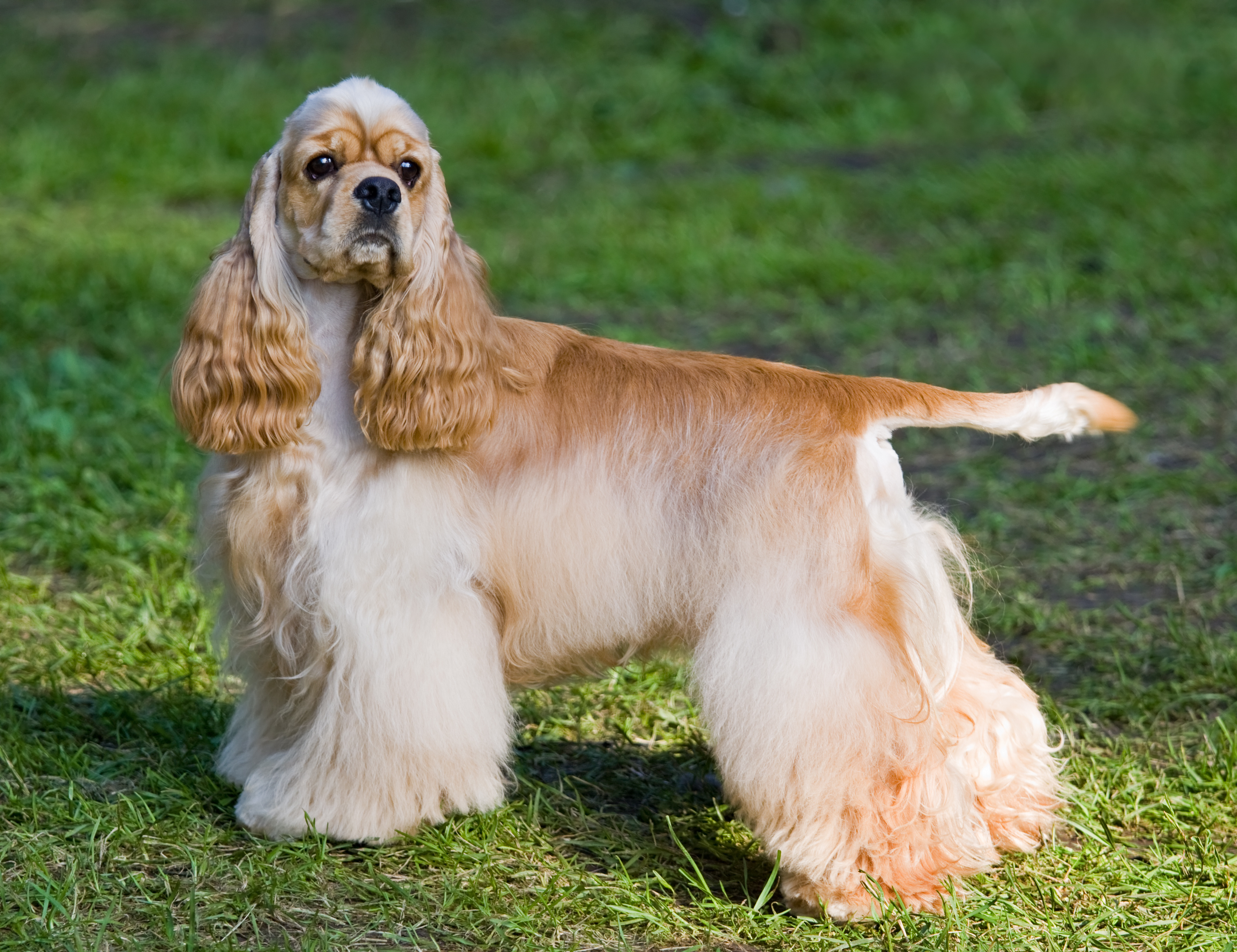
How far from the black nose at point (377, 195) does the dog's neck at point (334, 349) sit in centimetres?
24

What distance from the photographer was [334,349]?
124 inches

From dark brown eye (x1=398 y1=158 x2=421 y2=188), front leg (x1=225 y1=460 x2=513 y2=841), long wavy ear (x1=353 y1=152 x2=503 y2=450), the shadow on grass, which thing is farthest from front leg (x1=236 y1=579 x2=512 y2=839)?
A: dark brown eye (x1=398 y1=158 x2=421 y2=188)

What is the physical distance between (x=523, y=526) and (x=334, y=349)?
1.94 ft

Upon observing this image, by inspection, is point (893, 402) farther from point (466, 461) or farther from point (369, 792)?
point (369, 792)

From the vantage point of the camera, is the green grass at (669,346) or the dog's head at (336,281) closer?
the dog's head at (336,281)

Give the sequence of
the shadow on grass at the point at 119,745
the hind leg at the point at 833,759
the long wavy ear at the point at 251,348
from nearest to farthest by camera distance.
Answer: the hind leg at the point at 833,759
the long wavy ear at the point at 251,348
the shadow on grass at the point at 119,745

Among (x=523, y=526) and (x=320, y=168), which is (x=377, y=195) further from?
(x=523, y=526)

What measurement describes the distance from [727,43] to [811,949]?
9503mm

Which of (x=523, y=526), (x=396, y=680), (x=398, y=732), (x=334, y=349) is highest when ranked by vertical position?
(x=334, y=349)

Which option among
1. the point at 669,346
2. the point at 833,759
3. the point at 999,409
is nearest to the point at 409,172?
the point at 999,409

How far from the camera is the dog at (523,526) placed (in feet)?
9.66

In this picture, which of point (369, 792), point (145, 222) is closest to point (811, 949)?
point (369, 792)

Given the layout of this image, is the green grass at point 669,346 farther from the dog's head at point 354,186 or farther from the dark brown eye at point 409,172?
the dark brown eye at point 409,172

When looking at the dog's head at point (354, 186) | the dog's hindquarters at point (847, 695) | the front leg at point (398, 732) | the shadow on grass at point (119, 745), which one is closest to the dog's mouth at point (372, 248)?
the dog's head at point (354, 186)
